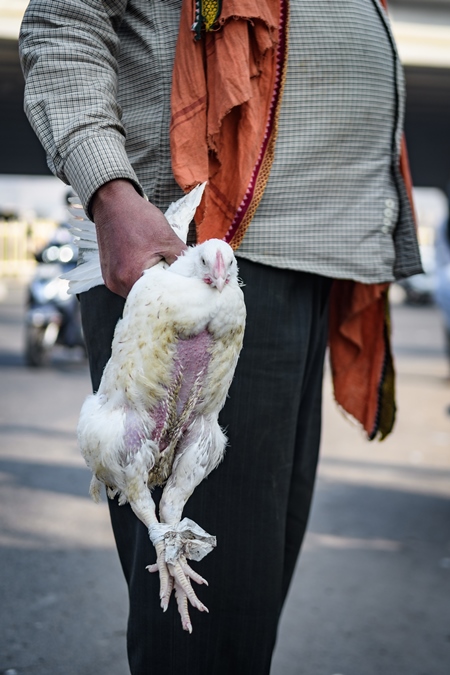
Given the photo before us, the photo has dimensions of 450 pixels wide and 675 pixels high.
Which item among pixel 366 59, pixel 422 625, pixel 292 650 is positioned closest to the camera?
pixel 366 59

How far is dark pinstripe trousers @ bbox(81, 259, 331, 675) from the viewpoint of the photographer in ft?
5.11

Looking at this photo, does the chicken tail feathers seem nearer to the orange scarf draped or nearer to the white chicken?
the white chicken

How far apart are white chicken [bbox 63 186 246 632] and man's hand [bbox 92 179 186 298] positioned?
0.03 metres

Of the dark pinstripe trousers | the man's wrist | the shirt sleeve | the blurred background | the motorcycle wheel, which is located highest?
the shirt sleeve

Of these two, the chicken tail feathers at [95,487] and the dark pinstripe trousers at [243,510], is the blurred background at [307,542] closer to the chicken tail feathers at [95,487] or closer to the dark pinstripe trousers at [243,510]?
the dark pinstripe trousers at [243,510]

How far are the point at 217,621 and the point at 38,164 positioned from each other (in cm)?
2301

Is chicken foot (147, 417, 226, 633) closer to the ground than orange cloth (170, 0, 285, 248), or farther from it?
closer to the ground

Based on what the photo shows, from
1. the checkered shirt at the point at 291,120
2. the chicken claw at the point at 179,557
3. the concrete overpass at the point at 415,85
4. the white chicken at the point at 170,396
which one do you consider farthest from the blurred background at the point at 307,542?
the concrete overpass at the point at 415,85

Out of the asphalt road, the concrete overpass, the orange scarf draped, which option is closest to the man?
the orange scarf draped

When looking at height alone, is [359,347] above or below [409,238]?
below

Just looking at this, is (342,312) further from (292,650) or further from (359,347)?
(292,650)

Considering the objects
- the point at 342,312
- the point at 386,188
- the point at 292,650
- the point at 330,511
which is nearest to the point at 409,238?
the point at 386,188

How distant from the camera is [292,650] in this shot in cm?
320

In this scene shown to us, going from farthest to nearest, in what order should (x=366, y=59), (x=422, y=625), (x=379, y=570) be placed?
(x=379, y=570), (x=422, y=625), (x=366, y=59)
